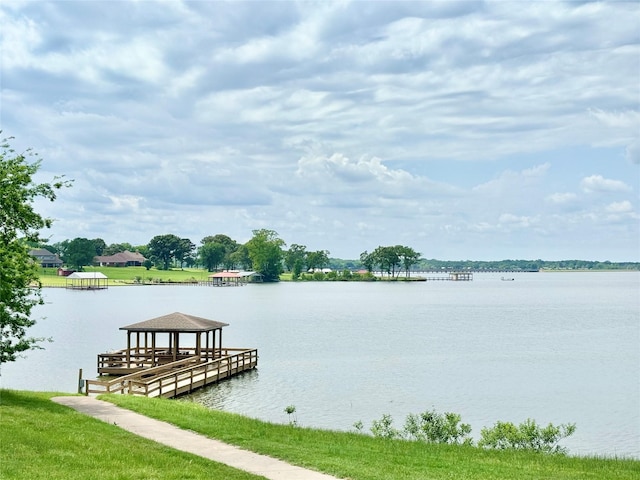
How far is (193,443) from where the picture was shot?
637 inches

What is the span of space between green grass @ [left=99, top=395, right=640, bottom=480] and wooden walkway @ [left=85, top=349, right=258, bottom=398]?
10.9m

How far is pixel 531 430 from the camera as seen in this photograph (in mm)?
20031

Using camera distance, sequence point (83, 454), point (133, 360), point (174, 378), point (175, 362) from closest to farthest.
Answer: point (83, 454)
point (174, 378)
point (175, 362)
point (133, 360)

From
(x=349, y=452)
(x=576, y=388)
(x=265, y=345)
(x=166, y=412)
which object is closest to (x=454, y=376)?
(x=576, y=388)

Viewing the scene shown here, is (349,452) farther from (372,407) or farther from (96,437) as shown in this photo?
(372,407)

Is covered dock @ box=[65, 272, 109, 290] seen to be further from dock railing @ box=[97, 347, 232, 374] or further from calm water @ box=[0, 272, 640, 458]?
dock railing @ box=[97, 347, 232, 374]

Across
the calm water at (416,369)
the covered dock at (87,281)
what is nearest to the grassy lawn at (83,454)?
the calm water at (416,369)

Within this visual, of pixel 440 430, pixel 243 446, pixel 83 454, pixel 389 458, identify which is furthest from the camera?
pixel 440 430

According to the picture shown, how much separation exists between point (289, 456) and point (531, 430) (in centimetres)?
853

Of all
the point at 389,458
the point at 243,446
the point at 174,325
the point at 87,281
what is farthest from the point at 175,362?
the point at 87,281

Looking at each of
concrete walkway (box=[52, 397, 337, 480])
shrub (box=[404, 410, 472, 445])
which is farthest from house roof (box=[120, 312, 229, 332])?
shrub (box=[404, 410, 472, 445])

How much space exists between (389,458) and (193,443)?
4.48 metres

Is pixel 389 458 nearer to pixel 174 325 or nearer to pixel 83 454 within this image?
pixel 83 454

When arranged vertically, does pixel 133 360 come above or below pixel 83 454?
below
